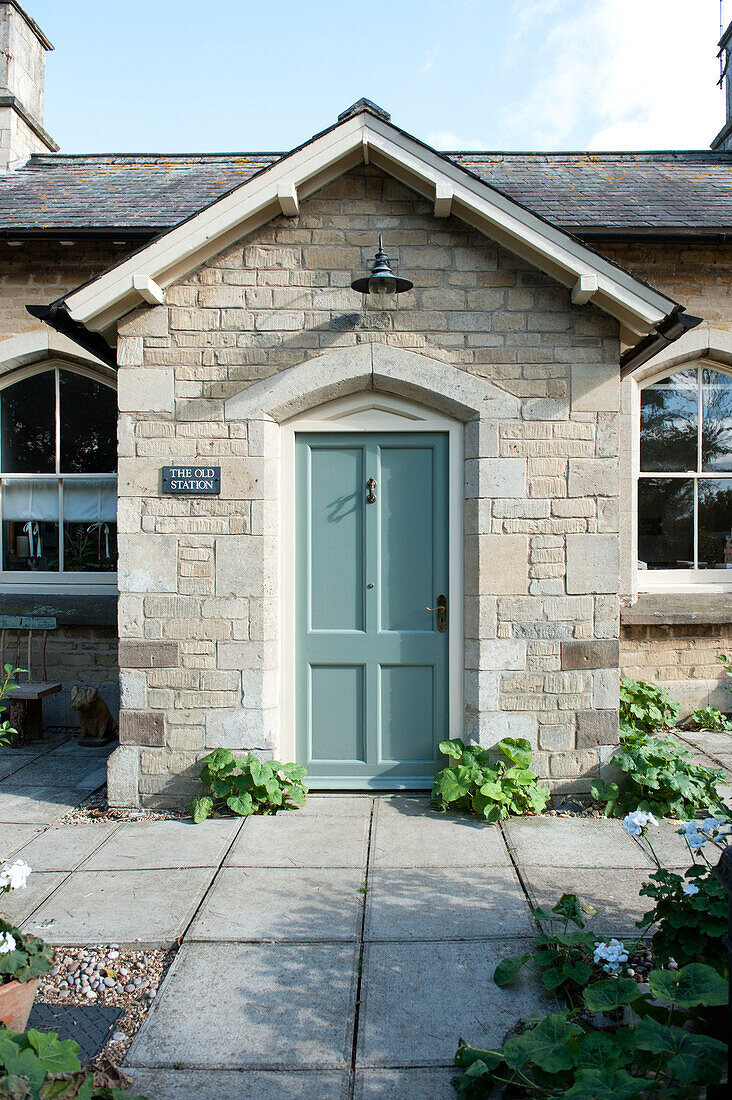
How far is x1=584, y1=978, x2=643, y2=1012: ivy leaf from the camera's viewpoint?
2.53 metres

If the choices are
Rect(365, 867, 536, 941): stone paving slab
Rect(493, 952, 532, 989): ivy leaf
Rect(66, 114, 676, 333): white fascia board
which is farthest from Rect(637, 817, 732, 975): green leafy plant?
Rect(66, 114, 676, 333): white fascia board

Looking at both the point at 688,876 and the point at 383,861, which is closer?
the point at 688,876

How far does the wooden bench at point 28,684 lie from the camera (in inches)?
265

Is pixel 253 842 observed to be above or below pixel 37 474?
below

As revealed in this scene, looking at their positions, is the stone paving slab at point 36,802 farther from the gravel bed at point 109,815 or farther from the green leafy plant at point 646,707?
the green leafy plant at point 646,707

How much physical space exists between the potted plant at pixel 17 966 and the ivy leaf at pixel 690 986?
2.10 meters

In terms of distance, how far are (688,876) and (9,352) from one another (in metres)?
7.14

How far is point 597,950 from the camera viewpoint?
283 cm

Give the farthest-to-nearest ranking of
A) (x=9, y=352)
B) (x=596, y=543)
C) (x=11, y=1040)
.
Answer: (x=9, y=352)
(x=596, y=543)
(x=11, y=1040)

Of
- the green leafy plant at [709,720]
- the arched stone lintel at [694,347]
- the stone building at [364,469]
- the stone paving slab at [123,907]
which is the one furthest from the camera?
the arched stone lintel at [694,347]

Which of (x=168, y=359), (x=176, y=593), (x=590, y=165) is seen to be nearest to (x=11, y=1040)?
(x=176, y=593)

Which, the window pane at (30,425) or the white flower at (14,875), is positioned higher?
the window pane at (30,425)

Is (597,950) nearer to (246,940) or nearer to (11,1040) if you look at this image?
(246,940)

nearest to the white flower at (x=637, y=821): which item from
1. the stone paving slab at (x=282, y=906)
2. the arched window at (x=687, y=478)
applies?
the stone paving slab at (x=282, y=906)
